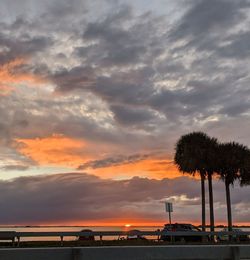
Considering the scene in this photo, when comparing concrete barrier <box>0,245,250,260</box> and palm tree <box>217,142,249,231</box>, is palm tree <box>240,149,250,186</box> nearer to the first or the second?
palm tree <box>217,142,249,231</box>

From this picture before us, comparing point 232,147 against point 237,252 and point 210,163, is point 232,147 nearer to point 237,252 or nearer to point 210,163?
point 210,163

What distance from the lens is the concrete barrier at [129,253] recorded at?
6043 mm

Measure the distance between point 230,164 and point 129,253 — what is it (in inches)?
1729

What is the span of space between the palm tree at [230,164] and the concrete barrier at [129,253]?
140 ft

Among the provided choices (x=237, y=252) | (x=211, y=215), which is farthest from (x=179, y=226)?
(x=237, y=252)

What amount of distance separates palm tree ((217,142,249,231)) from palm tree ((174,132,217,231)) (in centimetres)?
107

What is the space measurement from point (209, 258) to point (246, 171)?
43.4 m

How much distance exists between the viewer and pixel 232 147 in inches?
1983

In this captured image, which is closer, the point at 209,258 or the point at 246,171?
the point at 209,258

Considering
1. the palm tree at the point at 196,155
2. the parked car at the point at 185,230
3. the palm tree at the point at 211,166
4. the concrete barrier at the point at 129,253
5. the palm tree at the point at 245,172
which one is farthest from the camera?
the palm tree at the point at 196,155

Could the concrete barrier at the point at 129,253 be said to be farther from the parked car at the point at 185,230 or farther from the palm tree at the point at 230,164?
A: the palm tree at the point at 230,164

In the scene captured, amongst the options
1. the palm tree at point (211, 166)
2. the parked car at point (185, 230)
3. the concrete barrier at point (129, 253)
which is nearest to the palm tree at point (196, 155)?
the palm tree at point (211, 166)

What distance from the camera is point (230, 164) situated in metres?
49.3

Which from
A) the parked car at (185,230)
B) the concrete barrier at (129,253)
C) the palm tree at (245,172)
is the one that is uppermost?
the palm tree at (245,172)
